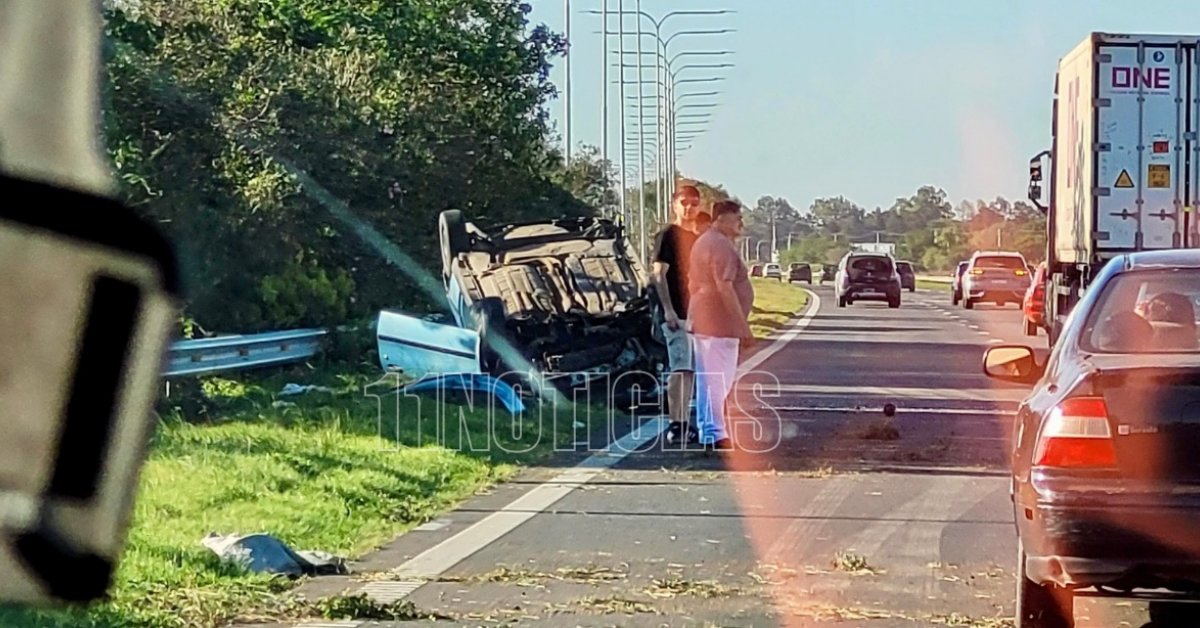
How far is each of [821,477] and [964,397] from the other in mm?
7026

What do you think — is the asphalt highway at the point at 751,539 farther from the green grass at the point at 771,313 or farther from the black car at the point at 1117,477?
the green grass at the point at 771,313

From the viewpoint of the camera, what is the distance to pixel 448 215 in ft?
60.4

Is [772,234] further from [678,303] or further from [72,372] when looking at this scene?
[72,372]

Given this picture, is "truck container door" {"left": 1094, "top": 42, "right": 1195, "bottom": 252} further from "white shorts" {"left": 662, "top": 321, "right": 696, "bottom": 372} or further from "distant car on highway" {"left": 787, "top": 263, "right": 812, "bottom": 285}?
"distant car on highway" {"left": 787, "top": 263, "right": 812, "bottom": 285}

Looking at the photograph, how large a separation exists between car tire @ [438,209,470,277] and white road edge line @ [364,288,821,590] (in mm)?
3502

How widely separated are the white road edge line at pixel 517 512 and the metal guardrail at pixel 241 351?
3.01m

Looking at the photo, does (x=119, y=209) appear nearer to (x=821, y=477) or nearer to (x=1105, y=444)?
(x=1105, y=444)

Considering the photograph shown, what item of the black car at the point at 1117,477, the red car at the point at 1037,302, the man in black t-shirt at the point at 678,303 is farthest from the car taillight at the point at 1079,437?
the red car at the point at 1037,302

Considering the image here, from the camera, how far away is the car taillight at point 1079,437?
20.0ft

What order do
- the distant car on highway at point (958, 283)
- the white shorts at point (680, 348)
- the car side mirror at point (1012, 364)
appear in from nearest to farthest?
the car side mirror at point (1012, 364) < the white shorts at point (680, 348) < the distant car on highway at point (958, 283)

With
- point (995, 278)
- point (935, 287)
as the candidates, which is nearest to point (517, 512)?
point (995, 278)

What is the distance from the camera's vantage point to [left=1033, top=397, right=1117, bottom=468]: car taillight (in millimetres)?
6109

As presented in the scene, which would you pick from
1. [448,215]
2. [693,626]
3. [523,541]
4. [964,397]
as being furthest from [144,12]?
[693,626]

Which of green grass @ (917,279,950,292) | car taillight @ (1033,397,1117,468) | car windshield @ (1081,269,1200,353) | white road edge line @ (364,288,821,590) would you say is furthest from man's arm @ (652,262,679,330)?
green grass @ (917,279,950,292)
